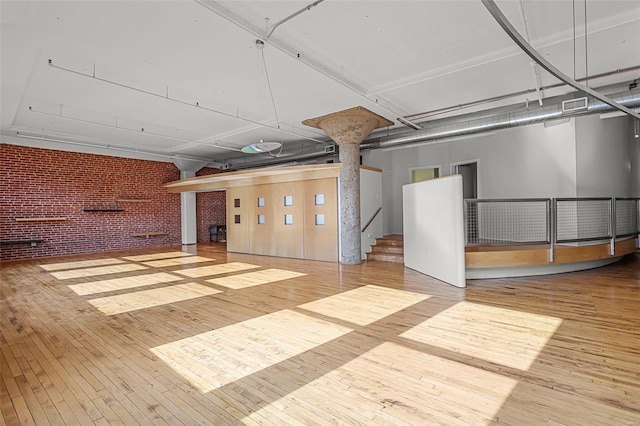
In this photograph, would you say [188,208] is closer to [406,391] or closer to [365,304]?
[365,304]

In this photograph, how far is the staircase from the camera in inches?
333

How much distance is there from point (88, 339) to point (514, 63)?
7.12 m

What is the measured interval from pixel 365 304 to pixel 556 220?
4215mm

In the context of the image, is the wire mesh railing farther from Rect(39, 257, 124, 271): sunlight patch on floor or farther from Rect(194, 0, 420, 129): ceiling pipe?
Rect(39, 257, 124, 271): sunlight patch on floor

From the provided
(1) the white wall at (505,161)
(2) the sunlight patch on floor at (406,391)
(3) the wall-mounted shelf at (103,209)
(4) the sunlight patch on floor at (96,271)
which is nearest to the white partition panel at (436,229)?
(2) the sunlight patch on floor at (406,391)

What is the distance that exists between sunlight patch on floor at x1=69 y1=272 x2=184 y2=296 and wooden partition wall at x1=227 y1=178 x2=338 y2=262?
3.56 metres

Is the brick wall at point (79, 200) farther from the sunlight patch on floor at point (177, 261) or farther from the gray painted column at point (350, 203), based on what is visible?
the gray painted column at point (350, 203)

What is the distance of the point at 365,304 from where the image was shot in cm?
475

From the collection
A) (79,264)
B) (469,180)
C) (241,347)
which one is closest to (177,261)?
(79,264)

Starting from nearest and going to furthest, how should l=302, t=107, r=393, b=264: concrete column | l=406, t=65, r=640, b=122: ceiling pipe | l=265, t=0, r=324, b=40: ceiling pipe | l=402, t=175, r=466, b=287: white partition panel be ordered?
1. l=265, t=0, r=324, b=40: ceiling pipe
2. l=402, t=175, r=466, b=287: white partition panel
3. l=406, t=65, r=640, b=122: ceiling pipe
4. l=302, t=107, r=393, b=264: concrete column

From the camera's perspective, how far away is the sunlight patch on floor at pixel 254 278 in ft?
20.4

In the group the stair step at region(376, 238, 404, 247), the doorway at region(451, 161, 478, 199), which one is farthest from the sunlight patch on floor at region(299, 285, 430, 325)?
the doorway at region(451, 161, 478, 199)

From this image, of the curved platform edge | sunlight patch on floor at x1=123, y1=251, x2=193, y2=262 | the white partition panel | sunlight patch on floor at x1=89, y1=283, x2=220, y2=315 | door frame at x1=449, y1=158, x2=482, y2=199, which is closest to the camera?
sunlight patch on floor at x1=89, y1=283, x2=220, y2=315

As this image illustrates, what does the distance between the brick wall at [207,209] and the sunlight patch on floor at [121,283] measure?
750cm
